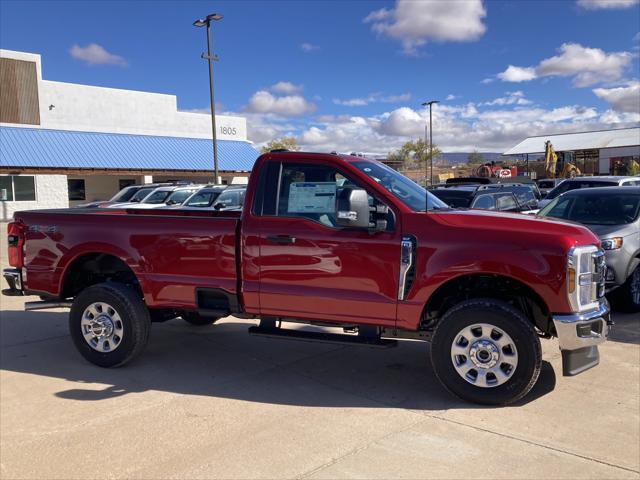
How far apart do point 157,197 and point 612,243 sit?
1568cm

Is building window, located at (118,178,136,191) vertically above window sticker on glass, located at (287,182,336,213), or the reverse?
building window, located at (118,178,136,191)

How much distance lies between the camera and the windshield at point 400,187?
196 inches

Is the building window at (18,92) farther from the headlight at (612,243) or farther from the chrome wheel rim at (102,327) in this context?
the headlight at (612,243)

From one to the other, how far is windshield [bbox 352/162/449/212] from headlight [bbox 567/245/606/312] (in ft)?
4.14

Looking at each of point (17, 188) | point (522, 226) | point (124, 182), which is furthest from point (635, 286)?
point (124, 182)

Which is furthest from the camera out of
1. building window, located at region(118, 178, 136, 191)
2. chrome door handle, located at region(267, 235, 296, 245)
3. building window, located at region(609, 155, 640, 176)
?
building window, located at region(118, 178, 136, 191)

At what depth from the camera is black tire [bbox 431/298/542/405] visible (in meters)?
4.39

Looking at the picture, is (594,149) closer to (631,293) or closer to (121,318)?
(631,293)

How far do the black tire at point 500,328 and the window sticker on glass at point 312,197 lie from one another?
54.7 inches

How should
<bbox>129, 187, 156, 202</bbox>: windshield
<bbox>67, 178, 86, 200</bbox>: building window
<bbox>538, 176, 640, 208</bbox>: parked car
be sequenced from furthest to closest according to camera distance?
1. <bbox>67, 178, 86, 200</bbox>: building window
2. <bbox>129, 187, 156, 202</bbox>: windshield
3. <bbox>538, 176, 640, 208</bbox>: parked car

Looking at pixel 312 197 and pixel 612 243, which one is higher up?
pixel 312 197

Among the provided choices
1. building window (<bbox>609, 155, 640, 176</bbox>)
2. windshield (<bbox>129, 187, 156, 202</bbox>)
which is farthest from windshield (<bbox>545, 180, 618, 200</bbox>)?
building window (<bbox>609, 155, 640, 176</bbox>)

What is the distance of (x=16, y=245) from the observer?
601 centimetres

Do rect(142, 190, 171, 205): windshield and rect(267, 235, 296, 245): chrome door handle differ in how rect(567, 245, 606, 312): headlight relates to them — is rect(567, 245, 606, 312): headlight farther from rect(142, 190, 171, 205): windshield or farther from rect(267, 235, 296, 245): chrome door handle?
rect(142, 190, 171, 205): windshield
